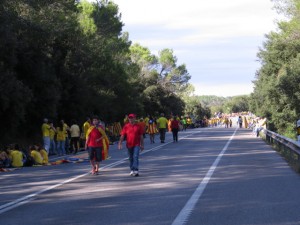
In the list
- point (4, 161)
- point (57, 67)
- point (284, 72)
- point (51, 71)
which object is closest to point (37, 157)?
point (4, 161)

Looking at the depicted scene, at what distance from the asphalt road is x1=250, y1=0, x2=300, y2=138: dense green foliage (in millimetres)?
21064

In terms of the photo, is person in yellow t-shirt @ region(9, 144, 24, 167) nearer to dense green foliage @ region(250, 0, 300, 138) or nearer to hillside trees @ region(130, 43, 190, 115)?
dense green foliage @ region(250, 0, 300, 138)

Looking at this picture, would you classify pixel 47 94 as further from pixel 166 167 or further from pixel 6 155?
pixel 166 167

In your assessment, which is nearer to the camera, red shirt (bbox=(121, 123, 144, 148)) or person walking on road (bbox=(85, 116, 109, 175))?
red shirt (bbox=(121, 123, 144, 148))

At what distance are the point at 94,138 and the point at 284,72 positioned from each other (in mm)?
28192

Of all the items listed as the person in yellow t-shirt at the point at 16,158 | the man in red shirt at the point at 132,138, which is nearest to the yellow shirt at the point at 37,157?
the person in yellow t-shirt at the point at 16,158

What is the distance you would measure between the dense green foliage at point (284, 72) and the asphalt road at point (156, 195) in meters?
21.1

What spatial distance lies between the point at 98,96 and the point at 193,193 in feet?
100.0

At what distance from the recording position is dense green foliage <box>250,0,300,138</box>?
126 feet

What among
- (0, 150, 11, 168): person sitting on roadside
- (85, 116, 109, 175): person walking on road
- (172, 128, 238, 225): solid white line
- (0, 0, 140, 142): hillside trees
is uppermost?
(0, 0, 140, 142): hillside trees

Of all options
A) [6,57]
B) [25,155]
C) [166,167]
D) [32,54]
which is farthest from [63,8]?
[166,167]

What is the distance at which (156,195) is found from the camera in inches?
461

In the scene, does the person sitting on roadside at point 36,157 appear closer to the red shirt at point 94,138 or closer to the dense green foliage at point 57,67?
the red shirt at point 94,138

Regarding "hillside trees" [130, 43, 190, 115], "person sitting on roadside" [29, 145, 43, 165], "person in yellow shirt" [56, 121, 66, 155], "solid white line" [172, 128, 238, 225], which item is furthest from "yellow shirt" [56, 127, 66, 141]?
"hillside trees" [130, 43, 190, 115]
